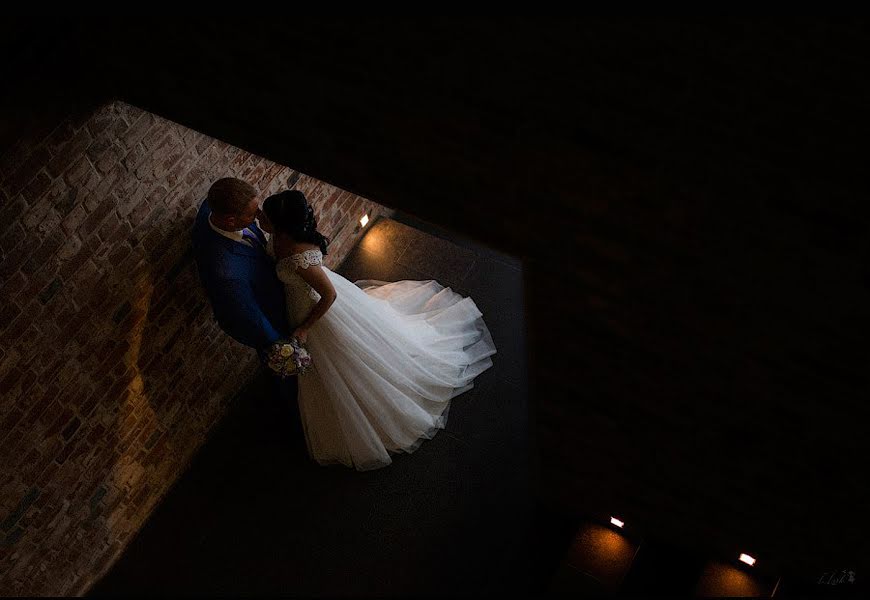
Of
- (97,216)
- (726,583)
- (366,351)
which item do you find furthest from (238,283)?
(726,583)

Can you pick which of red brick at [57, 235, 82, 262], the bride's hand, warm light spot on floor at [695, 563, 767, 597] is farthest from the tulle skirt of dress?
warm light spot on floor at [695, 563, 767, 597]

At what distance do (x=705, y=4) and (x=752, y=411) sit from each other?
1.39m

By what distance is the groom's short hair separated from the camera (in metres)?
3.72

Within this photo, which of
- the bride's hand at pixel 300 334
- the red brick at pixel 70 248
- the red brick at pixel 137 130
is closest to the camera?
the red brick at pixel 70 248

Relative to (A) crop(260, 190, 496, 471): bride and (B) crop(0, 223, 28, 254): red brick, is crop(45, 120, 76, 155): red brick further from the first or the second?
(A) crop(260, 190, 496, 471): bride

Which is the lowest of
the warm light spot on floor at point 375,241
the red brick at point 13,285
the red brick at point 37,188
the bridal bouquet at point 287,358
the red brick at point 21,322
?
the red brick at point 21,322

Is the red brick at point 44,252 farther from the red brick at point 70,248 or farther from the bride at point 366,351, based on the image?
the bride at point 366,351

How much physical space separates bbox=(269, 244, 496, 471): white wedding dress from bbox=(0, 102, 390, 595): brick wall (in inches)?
25.9

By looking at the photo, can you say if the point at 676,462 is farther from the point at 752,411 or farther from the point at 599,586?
the point at 599,586

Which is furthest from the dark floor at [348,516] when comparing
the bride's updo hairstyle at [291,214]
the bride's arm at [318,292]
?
the bride's updo hairstyle at [291,214]

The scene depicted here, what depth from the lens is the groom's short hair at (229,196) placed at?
372cm

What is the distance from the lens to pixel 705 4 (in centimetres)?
228

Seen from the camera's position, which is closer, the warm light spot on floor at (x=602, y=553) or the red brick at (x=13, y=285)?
the red brick at (x=13, y=285)

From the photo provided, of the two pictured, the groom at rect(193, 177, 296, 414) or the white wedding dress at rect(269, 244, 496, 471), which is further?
the white wedding dress at rect(269, 244, 496, 471)
